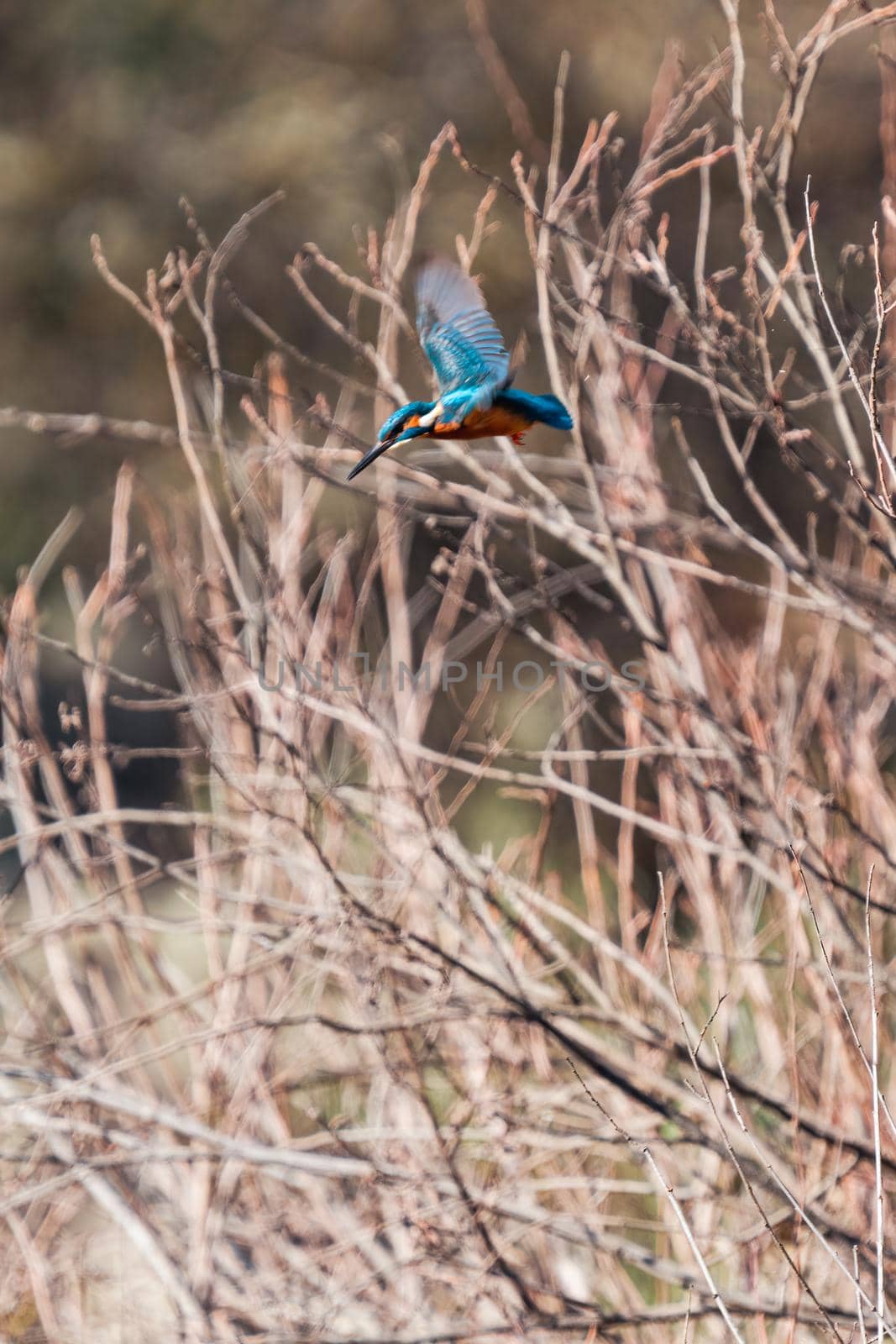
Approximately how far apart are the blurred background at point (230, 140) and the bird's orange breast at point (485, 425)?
6.56m

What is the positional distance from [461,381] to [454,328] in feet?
0.28

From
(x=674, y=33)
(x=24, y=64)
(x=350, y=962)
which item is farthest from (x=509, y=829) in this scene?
(x=24, y=64)

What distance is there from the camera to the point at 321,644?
288cm

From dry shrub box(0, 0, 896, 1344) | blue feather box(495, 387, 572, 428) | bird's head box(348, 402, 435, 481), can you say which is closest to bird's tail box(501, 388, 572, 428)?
blue feather box(495, 387, 572, 428)

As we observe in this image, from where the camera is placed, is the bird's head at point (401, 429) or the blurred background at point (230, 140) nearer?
the bird's head at point (401, 429)

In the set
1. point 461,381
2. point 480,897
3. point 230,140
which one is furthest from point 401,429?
point 230,140

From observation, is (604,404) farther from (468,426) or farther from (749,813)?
(468,426)

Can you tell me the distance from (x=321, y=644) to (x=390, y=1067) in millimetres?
862

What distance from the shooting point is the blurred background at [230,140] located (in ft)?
27.5

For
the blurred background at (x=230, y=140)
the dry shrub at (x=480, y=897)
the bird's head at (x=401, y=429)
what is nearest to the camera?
the bird's head at (x=401, y=429)

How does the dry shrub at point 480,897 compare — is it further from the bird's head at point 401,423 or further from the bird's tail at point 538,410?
the bird's head at point 401,423

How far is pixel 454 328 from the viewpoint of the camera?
1.81 metres

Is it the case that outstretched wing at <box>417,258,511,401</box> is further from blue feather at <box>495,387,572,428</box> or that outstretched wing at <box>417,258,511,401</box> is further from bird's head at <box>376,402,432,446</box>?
bird's head at <box>376,402,432,446</box>

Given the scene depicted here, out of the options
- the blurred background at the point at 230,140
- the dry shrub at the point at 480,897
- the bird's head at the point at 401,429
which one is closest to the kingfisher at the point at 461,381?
the bird's head at the point at 401,429
